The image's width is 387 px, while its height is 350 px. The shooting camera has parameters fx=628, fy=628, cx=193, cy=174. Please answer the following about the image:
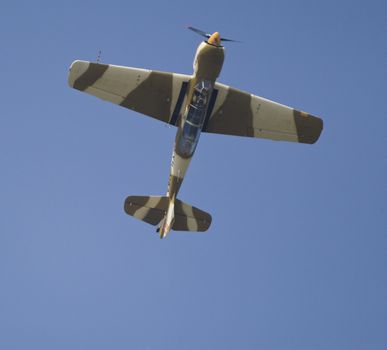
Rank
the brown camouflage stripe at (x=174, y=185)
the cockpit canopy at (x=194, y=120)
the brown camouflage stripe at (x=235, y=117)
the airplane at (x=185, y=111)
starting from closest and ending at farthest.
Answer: the cockpit canopy at (x=194, y=120)
the airplane at (x=185, y=111)
the brown camouflage stripe at (x=235, y=117)
the brown camouflage stripe at (x=174, y=185)

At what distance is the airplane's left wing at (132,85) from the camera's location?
2647cm

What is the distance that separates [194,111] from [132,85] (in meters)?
3.18

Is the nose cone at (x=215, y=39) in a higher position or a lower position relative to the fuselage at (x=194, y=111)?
higher

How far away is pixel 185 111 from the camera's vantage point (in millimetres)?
26078

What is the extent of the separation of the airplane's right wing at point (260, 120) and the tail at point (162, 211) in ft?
12.3

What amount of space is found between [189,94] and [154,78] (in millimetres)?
1973

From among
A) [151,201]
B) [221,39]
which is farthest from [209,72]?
[151,201]

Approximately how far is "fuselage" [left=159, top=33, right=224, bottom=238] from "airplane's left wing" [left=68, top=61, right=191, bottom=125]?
0.68 meters

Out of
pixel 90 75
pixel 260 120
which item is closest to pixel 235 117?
pixel 260 120

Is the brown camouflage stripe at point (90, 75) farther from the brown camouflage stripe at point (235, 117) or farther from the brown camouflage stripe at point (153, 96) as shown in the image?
the brown camouflage stripe at point (235, 117)

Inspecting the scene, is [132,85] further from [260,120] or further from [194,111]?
[260,120]

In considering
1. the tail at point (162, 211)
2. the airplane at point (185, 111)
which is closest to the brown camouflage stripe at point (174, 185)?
the airplane at point (185, 111)

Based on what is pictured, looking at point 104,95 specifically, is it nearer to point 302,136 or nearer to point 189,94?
point 189,94

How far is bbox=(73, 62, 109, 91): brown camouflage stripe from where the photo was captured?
26500 millimetres
